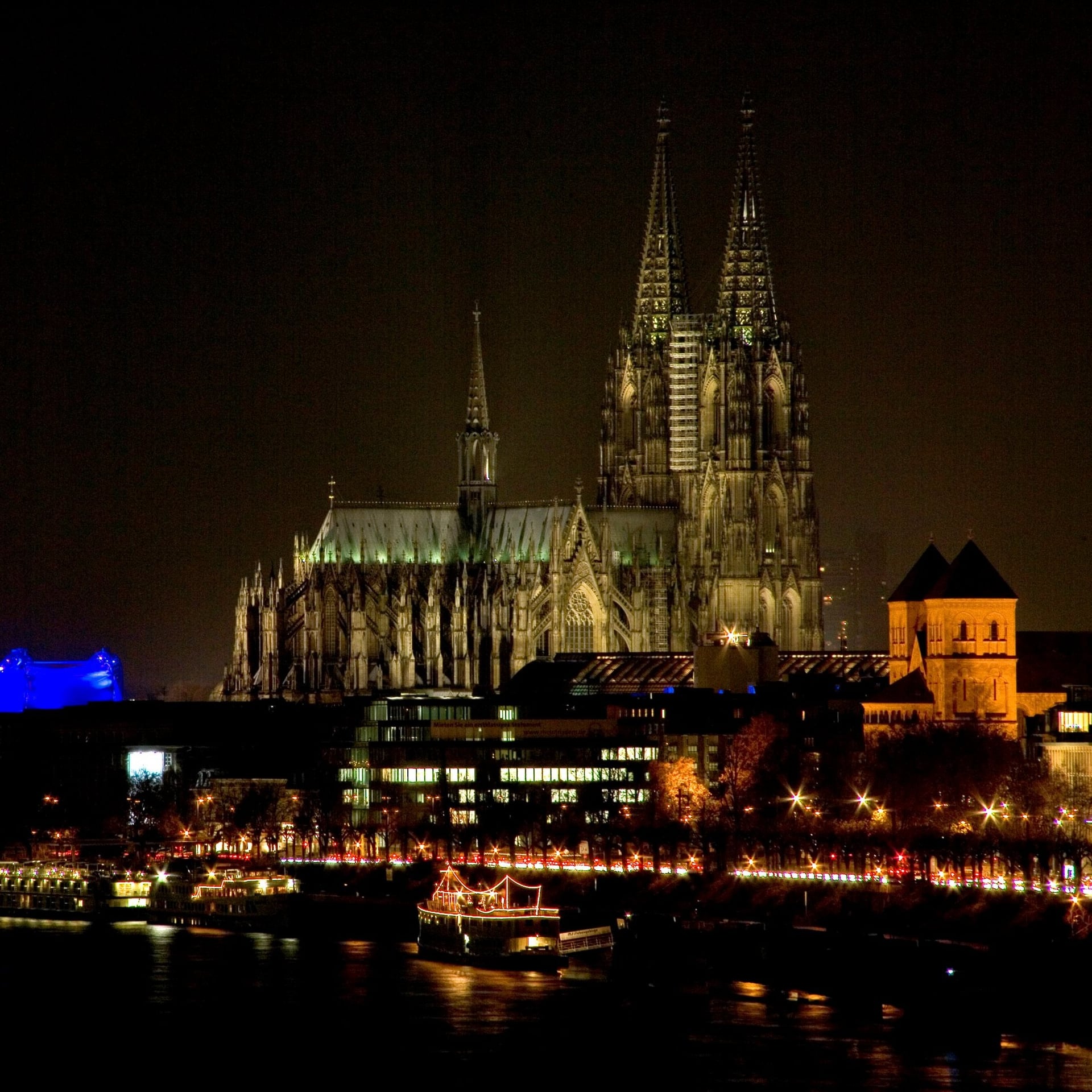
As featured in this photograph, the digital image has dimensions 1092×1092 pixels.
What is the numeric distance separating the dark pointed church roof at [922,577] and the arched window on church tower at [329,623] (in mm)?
33915

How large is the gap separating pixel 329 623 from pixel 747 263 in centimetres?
2600

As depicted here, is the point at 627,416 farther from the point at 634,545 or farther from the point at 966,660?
the point at 966,660

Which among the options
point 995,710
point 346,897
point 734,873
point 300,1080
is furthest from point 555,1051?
point 995,710

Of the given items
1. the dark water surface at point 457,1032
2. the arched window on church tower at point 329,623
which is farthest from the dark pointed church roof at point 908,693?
the dark water surface at point 457,1032

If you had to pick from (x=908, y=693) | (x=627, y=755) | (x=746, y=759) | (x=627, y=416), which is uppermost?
(x=627, y=416)

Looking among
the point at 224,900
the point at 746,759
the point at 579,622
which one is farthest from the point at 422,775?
the point at 579,622

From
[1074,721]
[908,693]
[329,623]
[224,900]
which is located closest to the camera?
[224,900]

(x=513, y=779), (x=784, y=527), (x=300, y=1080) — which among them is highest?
(x=784, y=527)

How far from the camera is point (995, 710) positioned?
503 feet

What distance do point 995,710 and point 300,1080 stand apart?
65017 millimetres

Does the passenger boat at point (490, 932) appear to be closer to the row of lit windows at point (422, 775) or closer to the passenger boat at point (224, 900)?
the passenger boat at point (224, 900)

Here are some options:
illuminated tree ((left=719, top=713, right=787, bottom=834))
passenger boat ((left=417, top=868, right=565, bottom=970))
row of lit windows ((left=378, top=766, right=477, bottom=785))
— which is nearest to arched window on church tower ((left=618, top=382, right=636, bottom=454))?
illuminated tree ((left=719, top=713, right=787, bottom=834))

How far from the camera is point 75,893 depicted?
138875mm

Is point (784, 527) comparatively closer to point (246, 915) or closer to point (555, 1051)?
point (246, 915)
